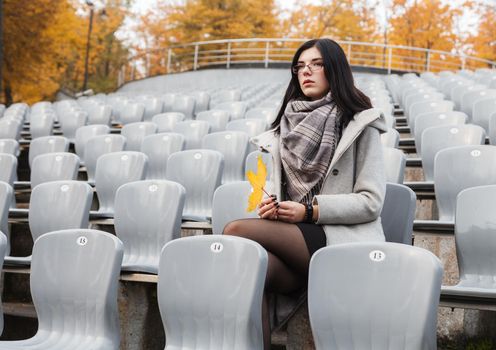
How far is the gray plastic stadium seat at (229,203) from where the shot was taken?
387 centimetres

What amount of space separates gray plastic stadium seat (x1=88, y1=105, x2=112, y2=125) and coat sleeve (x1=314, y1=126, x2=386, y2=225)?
716 centimetres

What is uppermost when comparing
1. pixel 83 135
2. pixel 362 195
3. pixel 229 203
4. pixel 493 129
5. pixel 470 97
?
pixel 470 97

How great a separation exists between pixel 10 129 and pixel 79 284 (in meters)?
5.81

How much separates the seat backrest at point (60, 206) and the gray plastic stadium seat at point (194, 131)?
7.82 ft

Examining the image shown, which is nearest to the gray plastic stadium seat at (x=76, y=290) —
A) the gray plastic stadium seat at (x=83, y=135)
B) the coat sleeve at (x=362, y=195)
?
the coat sleeve at (x=362, y=195)

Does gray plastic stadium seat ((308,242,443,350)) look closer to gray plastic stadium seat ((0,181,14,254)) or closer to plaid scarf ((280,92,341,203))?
plaid scarf ((280,92,341,203))

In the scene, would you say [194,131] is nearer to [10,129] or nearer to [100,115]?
[10,129]

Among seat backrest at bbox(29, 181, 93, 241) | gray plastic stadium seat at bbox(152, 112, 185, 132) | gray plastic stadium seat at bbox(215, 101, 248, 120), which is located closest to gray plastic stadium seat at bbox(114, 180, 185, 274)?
seat backrest at bbox(29, 181, 93, 241)

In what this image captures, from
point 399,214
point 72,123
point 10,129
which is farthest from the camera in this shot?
point 72,123

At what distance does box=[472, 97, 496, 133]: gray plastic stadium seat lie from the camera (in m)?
6.46

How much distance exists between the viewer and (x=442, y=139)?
17.1 ft

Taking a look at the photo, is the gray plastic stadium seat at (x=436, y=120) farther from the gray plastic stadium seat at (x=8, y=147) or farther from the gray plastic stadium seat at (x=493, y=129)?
the gray plastic stadium seat at (x=8, y=147)

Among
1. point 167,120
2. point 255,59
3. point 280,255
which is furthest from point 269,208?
point 255,59

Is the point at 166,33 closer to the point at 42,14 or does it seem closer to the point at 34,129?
the point at 42,14
